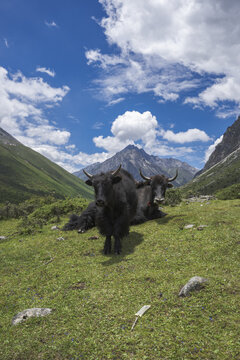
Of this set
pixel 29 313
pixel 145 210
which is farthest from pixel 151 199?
pixel 29 313

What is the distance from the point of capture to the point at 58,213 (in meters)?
18.9

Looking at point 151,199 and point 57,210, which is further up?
point 151,199

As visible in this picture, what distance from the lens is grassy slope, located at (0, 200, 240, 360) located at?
3.62 metres

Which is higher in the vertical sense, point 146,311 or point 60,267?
point 146,311

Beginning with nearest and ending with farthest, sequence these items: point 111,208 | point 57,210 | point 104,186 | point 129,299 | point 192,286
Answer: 1. point 192,286
2. point 129,299
3. point 104,186
4. point 111,208
5. point 57,210

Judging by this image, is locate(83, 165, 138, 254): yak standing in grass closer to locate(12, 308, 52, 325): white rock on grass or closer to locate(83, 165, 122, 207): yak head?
locate(83, 165, 122, 207): yak head

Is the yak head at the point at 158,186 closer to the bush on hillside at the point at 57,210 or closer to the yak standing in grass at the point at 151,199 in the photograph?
the yak standing in grass at the point at 151,199

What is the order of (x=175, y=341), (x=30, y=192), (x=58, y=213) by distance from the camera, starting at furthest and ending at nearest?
(x=30, y=192), (x=58, y=213), (x=175, y=341)

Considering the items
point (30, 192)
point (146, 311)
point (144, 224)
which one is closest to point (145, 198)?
point (144, 224)

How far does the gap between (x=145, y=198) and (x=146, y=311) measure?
968 centimetres

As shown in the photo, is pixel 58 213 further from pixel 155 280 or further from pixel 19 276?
pixel 155 280

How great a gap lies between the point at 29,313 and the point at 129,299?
2.23 metres

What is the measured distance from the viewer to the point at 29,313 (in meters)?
Answer: 4.88

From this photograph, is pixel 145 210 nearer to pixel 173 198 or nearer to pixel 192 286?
pixel 192 286
